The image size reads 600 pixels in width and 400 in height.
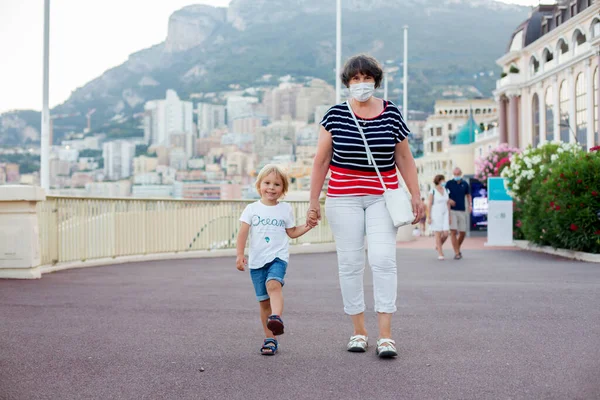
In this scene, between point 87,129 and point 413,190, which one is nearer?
point 413,190

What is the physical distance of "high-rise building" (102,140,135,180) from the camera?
150m

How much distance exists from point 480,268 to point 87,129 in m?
167

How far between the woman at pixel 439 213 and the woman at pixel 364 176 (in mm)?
11691

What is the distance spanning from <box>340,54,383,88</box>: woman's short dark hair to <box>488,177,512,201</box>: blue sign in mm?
18189

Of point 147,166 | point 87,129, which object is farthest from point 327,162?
point 87,129

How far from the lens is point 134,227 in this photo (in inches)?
657

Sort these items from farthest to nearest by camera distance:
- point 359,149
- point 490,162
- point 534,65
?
point 534,65 → point 490,162 → point 359,149

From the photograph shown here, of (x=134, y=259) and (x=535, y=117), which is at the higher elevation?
(x=535, y=117)

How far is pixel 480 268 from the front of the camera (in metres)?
14.5

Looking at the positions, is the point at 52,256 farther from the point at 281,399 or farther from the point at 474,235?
the point at 474,235

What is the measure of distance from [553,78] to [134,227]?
52250 millimetres

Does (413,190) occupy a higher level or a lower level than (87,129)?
lower

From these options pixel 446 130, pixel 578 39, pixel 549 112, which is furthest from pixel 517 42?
pixel 446 130

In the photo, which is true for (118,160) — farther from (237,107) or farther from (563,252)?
(563,252)
